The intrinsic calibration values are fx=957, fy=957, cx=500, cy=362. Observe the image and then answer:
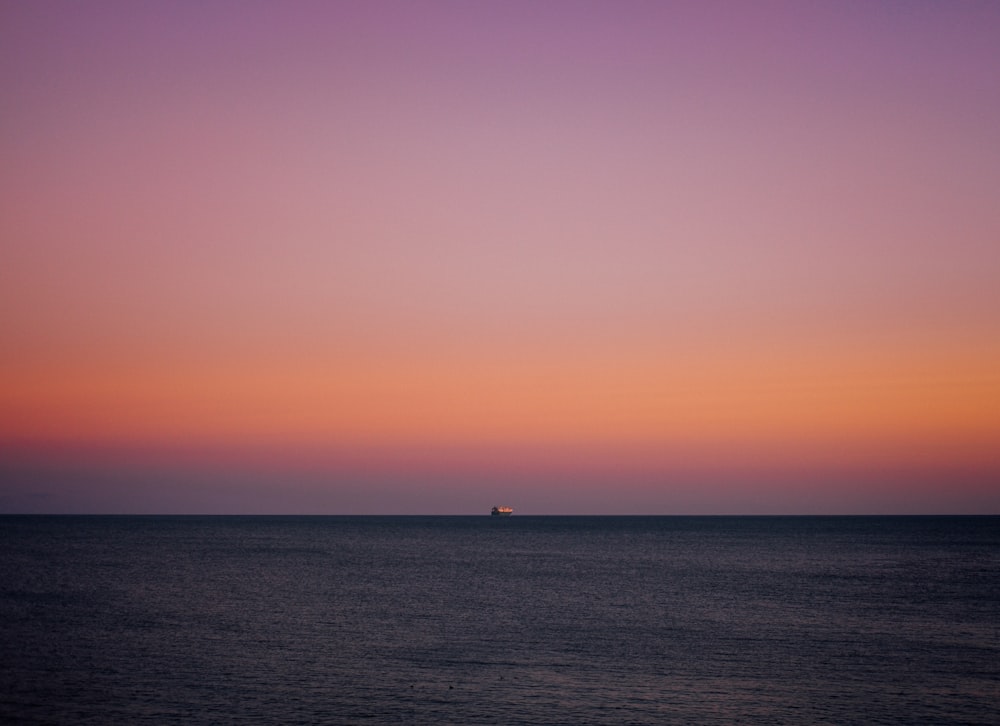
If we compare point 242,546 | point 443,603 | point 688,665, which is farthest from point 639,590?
point 242,546

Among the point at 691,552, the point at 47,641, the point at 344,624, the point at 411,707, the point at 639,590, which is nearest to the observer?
the point at 411,707

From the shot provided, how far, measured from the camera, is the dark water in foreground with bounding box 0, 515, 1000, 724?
38812mm

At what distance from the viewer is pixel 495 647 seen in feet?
173

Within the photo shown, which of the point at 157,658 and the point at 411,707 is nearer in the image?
the point at 411,707

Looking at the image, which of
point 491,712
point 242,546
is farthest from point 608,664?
point 242,546

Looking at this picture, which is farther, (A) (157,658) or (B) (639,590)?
(B) (639,590)

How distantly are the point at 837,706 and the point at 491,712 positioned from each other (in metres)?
14.4

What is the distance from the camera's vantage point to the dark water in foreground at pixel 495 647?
3881cm

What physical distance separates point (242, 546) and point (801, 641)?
13244 centimetres

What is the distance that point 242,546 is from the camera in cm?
17075

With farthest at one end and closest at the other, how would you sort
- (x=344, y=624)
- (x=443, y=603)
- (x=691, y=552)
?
(x=691, y=552) < (x=443, y=603) < (x=344, y=624)

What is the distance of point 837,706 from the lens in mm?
39531

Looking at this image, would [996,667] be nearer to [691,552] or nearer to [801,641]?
[801,641]

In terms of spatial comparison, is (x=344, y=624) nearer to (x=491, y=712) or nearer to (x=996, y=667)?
(x=491, y=712)
